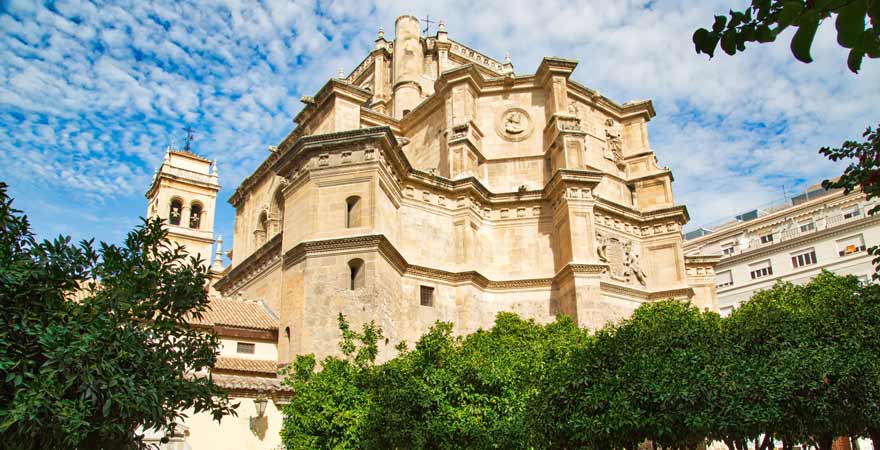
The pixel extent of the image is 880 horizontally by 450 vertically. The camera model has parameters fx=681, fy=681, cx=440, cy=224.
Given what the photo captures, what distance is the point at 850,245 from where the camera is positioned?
130ft

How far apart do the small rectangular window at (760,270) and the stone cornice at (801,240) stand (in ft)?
1.91

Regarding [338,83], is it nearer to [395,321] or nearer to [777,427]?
[395,321]

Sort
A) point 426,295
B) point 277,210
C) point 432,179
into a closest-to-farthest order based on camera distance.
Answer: point 426,295 < point 432,179 < point 277,210

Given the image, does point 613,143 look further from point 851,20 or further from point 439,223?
point 851,20

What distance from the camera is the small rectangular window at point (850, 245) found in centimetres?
3919

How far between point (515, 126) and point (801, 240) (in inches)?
998

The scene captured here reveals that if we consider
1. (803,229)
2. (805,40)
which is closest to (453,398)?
(805,40)

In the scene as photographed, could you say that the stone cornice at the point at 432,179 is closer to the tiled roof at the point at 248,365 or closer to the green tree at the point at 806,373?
the tiled roof at the point at 248,365

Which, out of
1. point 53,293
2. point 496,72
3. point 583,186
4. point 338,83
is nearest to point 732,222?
point 496,72

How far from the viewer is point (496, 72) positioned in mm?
34750

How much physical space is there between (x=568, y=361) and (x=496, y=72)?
80.2 feet

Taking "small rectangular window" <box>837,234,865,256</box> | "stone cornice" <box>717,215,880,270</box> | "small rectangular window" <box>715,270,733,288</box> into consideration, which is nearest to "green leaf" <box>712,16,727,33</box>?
"stone cornice" <box>717,215,880,270</box>

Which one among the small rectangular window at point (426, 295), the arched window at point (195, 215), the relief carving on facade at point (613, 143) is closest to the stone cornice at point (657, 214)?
the relief carving on facade at point (613, 143)

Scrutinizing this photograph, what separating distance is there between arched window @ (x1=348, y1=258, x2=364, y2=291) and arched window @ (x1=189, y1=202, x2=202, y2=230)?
2830 centimetres
